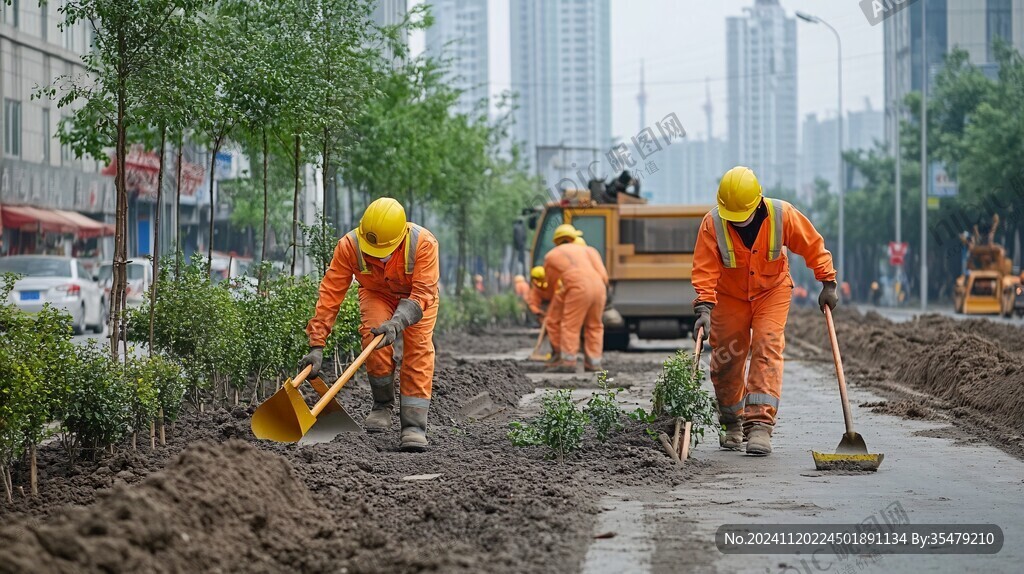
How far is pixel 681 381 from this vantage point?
9.70 metres

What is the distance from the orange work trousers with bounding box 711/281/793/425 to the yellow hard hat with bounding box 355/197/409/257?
2.29 meters

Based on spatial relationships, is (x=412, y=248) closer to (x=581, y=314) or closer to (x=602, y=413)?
(x=602, y=413)

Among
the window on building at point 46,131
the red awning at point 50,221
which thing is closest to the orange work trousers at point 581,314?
the red awning at point 50,221

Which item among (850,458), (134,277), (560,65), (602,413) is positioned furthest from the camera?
(560,65)

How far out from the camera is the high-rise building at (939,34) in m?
82.9

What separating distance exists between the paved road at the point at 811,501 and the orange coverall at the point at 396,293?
1974 millimetres

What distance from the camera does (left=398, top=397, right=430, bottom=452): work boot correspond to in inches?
380

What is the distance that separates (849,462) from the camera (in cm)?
879

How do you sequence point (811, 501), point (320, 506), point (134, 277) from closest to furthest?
point (320, 506)
point (811, 501)
point (134, 277)

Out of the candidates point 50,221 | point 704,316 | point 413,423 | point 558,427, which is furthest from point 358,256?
point 50,221

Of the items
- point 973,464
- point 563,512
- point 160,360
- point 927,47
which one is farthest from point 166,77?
point 927,47

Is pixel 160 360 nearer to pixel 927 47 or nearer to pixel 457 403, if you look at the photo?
pixel 457 403

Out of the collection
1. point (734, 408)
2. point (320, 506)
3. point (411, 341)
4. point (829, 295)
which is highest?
point (829, 295)

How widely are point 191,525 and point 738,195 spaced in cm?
509
